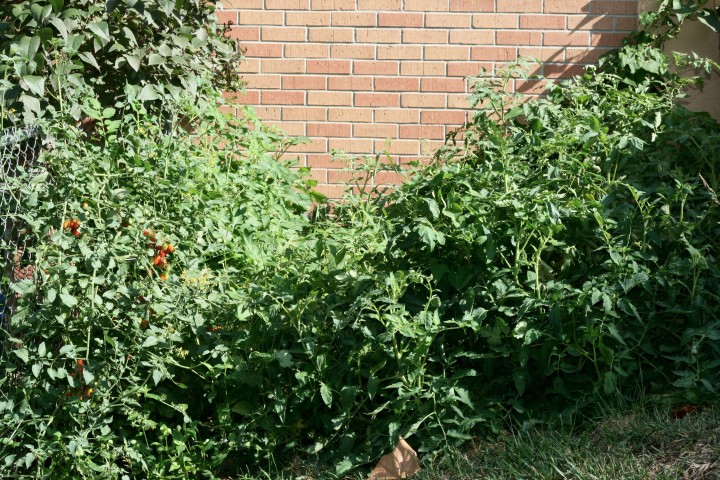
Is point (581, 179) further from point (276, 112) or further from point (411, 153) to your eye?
point (276, 112)

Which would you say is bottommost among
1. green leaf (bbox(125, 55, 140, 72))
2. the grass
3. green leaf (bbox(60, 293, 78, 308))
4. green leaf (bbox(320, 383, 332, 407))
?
the grass

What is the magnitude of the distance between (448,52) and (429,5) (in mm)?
319

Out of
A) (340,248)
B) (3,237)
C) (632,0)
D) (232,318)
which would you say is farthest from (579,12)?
(3,237)

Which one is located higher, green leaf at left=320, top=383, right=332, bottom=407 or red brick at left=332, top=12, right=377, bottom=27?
red brick at left=332, top=12, right=377, bottom=27

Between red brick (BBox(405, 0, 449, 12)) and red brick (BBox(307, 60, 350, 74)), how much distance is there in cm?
55

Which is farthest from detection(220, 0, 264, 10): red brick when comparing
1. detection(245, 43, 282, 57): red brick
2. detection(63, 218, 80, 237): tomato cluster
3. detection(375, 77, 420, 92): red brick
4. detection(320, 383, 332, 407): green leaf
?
detection(320, 383, 332, 407): green leaf

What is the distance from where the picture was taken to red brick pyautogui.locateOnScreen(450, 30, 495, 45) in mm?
5684

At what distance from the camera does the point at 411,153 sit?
5773 millimetres

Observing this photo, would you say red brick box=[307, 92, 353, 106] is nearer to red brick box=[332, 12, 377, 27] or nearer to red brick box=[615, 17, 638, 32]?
red brick box=[332, 12, 377, 27]

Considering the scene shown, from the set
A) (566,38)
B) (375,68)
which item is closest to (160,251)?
(375,68)

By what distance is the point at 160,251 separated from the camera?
3816mm

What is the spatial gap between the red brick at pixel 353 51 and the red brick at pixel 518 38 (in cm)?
82

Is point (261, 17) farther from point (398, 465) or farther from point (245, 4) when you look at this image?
point (398, 465)

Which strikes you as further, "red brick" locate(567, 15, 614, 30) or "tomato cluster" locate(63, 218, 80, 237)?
"red brick" locate(567, 15, 614, 30)
